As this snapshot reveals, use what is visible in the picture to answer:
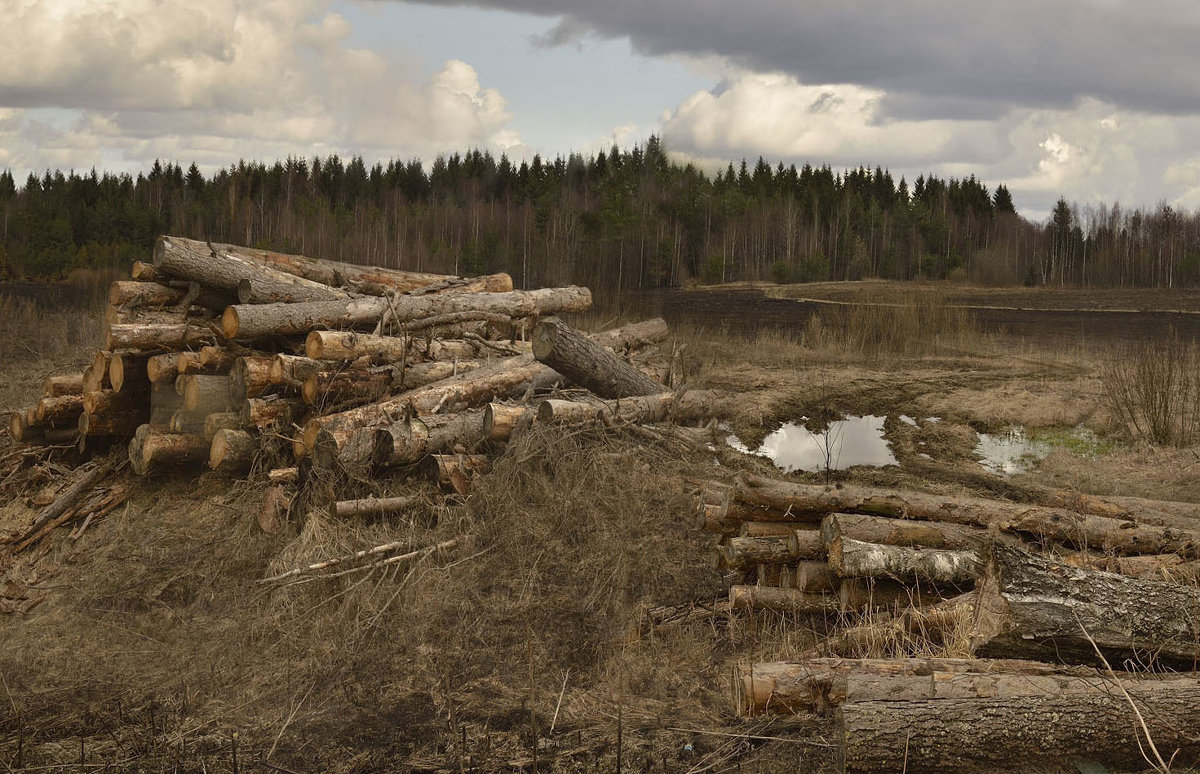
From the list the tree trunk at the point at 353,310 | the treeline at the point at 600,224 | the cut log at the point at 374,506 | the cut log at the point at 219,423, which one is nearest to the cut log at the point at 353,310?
the tree trunk at the point at 353,310

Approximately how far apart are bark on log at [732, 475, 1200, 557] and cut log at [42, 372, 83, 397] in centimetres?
720

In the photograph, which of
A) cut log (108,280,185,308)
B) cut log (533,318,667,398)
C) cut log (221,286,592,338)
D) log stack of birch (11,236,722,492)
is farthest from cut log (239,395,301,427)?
cut log (533,318,667,398)

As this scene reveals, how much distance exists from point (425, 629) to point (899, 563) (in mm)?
2879

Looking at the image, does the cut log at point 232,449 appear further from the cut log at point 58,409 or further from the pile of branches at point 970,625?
the pile of branches at point 970,625

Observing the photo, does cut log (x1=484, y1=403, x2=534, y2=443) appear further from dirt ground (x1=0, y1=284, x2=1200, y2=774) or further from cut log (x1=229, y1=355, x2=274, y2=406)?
cut log (x1=229, y1=355, x2=274, y2=406)

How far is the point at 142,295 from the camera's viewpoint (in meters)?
9.34

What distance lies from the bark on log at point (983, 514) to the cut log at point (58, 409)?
6.95m

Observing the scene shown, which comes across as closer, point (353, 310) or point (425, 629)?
point (425, 629)

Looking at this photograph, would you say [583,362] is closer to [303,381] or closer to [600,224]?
[303,381]

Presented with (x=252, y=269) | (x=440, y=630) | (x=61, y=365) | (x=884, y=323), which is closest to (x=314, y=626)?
(x=440, y=630)

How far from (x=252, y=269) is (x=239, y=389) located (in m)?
1.83

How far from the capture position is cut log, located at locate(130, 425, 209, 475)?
27.1 feet

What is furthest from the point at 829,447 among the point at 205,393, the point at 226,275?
the point at 226,275

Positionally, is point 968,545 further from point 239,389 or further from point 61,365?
point 61,365
